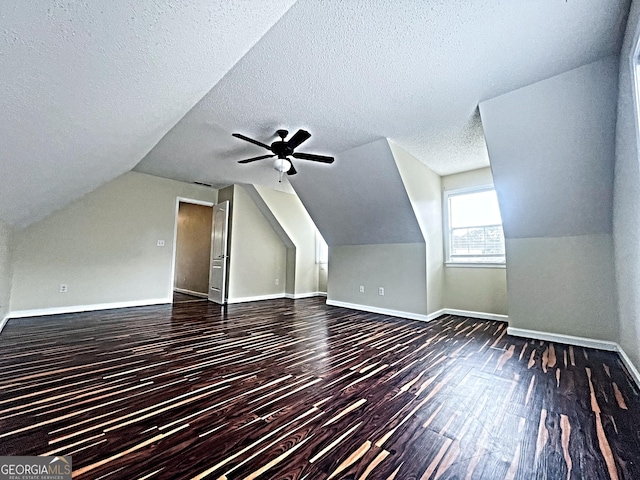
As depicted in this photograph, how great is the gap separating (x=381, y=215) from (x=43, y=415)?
14.0 ft

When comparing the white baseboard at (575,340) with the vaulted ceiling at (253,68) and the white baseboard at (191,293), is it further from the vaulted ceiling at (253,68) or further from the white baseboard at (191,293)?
the white baseboard at (191,293)

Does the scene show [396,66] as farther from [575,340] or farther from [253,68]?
[575,340]

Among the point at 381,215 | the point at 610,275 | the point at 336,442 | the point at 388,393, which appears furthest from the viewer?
the point at 381,215

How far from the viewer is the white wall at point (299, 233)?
6.33 metres

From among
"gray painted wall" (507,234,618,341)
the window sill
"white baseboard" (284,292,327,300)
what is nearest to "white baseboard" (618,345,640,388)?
"gray painted wall" (507,234,618,341)

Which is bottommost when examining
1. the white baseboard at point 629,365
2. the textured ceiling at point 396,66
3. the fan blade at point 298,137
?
the white baseboard at point 629,365

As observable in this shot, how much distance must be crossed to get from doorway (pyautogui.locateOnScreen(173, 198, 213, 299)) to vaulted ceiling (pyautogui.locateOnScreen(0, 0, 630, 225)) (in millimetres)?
3704

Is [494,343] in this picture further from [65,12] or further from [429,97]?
[65,12]

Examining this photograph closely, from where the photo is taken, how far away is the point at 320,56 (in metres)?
2.16

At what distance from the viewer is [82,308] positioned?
4574 mm

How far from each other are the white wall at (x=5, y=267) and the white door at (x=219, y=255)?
2966 millimetres

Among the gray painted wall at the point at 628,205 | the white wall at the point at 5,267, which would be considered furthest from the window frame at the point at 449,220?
the white wall at the point at 5,267

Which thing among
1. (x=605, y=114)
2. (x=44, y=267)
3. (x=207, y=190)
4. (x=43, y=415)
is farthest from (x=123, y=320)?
(x=605, y=114)

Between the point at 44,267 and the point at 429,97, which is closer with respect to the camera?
the point at 429,97
